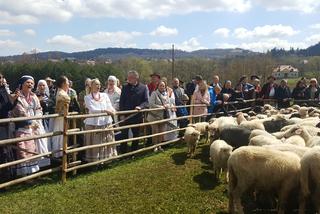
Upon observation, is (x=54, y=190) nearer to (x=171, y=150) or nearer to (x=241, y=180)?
(x=241, y=180)

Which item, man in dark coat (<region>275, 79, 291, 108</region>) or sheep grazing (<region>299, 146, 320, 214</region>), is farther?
man in dark coat (<region>275, 79, 291, 108</region>)

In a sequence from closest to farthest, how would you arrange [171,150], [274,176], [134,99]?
[274,176] → [134,99] → [171,150]

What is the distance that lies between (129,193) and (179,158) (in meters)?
3.23

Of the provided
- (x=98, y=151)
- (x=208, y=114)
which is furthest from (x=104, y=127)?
(x=208, y=114)

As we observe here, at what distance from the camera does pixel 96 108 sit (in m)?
9.96

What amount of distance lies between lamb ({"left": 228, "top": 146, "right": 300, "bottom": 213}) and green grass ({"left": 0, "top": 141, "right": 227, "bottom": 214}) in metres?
0.88

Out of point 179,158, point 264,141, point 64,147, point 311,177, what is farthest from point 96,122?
point 311,177

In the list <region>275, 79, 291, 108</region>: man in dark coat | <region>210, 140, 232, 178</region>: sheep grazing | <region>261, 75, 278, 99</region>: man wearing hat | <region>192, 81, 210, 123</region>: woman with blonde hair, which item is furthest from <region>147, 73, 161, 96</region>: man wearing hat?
<region>275, 79, 291, 108</region>: man in dark coat

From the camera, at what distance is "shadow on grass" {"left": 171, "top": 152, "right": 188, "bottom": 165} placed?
417 inches

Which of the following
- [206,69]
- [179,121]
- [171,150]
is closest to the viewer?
[171,150]

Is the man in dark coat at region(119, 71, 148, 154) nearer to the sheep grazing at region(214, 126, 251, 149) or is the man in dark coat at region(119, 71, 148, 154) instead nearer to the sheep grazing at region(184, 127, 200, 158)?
the sheep grazing at region(184, 127, 200, 158)

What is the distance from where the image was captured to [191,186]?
848 centimetres

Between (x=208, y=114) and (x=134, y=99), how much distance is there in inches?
171

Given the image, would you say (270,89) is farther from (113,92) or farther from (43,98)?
(43,98)
